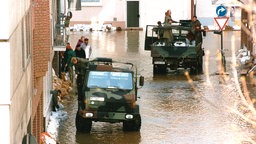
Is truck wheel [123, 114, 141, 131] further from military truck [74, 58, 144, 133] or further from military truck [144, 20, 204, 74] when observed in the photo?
military truck [144, 20, 204, 74]

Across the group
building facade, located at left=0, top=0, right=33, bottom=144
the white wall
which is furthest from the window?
building facade, located at left=0, top=0, right=33, bottom=144

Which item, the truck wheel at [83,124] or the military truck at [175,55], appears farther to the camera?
the military truck at [175,55]

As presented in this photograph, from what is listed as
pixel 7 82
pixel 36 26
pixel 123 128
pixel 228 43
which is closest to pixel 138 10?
pixel 228 43

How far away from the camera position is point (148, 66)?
136 ft

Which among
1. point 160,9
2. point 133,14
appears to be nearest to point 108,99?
point 160,9

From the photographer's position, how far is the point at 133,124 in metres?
24.3

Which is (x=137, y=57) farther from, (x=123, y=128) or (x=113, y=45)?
(x=123, y=128)

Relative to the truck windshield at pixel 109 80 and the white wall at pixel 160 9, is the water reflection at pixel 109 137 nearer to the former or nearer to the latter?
the truck windshield at pixel 109 80

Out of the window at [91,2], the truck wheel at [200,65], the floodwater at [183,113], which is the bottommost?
the floodwater at [183,113]

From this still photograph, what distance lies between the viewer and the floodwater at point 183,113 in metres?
23.7

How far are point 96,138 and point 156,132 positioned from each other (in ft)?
6.10

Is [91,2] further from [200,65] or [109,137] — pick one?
[109,137]

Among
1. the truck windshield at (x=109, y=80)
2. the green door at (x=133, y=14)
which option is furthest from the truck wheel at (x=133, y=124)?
the green door at (x=133, y=14)

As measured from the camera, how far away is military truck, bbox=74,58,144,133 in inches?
940
